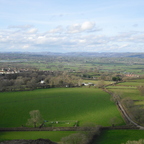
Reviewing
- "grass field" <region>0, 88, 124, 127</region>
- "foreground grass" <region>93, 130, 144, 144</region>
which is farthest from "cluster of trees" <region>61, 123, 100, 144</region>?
"grass field" <region>0, 88, 124, 127</region>

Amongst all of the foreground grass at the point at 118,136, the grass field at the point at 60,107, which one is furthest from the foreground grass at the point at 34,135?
the foreground grass at the point at 118,136

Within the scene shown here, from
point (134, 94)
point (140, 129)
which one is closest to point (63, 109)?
point (140, 129)

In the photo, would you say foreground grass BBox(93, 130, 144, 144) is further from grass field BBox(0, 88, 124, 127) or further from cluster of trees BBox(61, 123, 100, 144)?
grass field BBox(0, 88, 124, 127)

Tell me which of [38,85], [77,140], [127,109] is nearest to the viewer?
[77,140]

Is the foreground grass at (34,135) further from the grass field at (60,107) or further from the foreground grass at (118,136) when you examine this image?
the foreground grass at (118,136)

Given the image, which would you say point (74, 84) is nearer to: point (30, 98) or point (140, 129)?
point (30, 98)

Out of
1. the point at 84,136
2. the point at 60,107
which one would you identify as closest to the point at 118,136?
the point at 84,136
